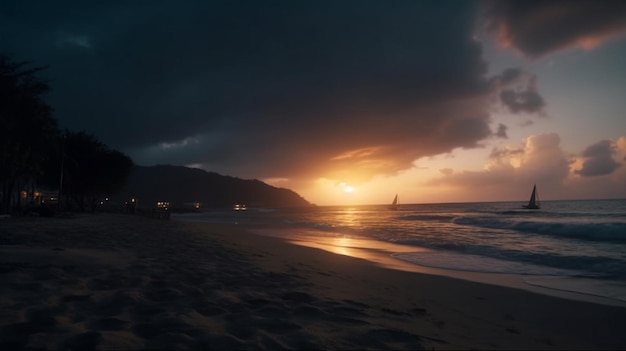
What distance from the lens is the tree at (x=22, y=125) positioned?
69.2ft

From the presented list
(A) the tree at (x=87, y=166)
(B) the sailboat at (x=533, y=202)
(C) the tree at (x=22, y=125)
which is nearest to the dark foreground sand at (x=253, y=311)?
(C) the tree at (x=22, y=125)

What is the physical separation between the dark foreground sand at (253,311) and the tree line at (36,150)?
63.3 ft

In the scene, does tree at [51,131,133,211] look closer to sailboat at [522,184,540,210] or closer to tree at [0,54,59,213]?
tree at [0,54,59,213]

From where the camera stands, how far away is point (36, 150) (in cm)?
2803

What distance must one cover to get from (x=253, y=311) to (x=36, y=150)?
31.3 meters

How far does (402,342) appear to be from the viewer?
13.1 feet

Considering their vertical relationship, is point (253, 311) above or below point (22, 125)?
below

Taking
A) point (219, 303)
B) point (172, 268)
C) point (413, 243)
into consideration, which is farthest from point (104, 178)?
point (219, 303)

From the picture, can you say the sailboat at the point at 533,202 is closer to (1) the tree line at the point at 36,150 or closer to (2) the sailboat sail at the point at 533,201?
(2) the sailboat sail at the point at 533,201

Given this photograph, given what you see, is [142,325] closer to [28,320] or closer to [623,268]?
[28,320]

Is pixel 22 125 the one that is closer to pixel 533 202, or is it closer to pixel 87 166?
pixel 87 166

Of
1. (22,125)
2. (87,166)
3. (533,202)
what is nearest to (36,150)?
(22,125)

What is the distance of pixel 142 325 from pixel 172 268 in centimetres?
393

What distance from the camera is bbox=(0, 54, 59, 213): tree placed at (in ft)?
69.2
